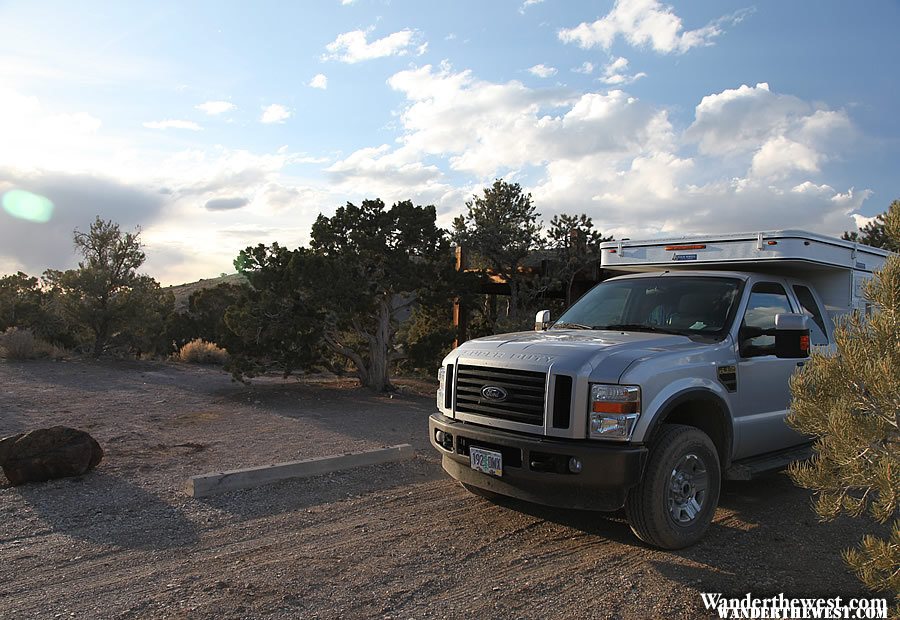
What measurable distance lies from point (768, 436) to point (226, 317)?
8.78 meters

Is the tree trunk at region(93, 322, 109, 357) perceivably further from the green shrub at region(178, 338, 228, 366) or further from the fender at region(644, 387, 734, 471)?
the fender at region(644, 387, 734, 471)

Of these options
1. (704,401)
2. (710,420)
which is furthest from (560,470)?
(710,420)

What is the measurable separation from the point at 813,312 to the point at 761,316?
122 centimetres

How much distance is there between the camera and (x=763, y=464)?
570 cm

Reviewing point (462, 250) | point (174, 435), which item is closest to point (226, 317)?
point (174, 435)

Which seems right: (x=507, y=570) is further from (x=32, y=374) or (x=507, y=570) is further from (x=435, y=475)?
(x=32, y=374)

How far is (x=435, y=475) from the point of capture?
6.91m

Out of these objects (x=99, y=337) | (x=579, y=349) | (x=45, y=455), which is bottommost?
(x=45, y=455)

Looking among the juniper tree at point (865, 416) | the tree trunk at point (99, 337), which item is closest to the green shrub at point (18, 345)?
the tree trunk at point (99, 337)

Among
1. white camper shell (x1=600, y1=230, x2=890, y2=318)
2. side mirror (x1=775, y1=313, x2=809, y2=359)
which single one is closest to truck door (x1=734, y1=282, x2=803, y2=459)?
side mirror (x1=775, y1=313, x2=809, y2=359)

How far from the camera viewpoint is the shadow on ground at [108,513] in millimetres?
4949

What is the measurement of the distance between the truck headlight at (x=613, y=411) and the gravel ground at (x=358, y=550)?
2.94ft

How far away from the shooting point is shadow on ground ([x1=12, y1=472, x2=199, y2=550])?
495 centimetres

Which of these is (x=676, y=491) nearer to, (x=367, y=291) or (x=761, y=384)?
(x=761, y=384)
